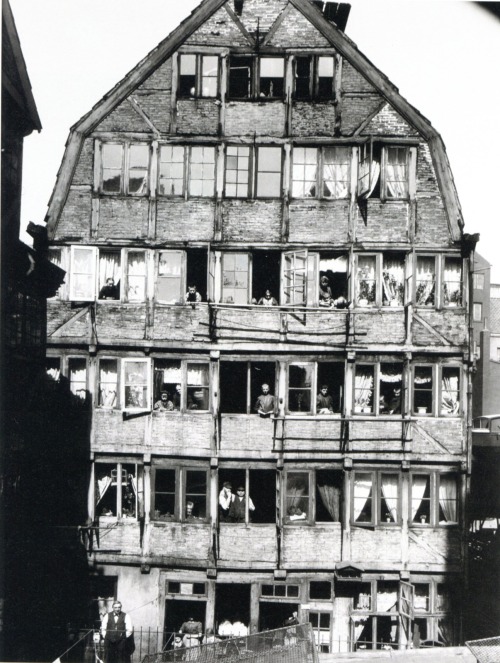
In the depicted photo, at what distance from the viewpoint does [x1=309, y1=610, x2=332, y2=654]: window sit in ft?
25.7

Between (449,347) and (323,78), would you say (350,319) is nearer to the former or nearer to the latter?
(449,347)

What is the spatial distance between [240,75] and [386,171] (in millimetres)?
1856

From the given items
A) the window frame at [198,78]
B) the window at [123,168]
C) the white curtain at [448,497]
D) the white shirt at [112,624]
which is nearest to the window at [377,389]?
the white curtain at [448,497]

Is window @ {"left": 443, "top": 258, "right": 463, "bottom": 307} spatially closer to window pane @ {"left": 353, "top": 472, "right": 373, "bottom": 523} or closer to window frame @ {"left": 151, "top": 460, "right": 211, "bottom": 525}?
window pane @ {"left": 353, "top": 472, "right": 373, "bottom": 523}

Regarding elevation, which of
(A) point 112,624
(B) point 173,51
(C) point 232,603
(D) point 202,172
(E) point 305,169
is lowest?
(A) point 112,624

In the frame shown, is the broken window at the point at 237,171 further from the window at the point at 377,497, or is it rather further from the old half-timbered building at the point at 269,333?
the window at the point at 377,497

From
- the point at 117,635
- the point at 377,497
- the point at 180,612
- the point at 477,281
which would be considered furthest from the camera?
the point at 377,497

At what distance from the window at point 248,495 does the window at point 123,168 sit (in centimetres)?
314

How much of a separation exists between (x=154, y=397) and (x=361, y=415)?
7.20 feet

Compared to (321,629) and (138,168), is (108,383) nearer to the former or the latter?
(138,168)

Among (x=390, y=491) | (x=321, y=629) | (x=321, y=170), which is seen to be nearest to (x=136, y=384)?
(x=390, y=491)

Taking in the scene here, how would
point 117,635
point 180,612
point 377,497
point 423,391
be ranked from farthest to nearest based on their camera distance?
point 423,391 → point 377,497 → point 180,612 → point 117,635

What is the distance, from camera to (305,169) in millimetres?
8438

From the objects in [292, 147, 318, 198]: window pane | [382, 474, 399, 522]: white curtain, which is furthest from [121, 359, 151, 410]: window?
[382, 474, 399, 522]: white curtain
